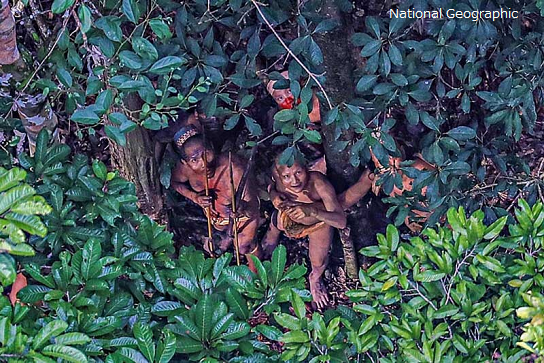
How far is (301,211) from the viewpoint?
2582mm

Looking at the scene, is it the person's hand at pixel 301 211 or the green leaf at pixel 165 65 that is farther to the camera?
the person's hand at pixel 301 211

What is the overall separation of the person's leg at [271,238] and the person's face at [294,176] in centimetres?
20

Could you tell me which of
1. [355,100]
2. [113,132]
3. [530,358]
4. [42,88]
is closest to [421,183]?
[355,100]

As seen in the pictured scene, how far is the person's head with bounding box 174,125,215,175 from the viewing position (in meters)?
2.50

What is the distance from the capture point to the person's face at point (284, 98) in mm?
2408

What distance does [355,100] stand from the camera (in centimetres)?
228

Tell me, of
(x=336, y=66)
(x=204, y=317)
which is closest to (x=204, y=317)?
(x=204, y=317)

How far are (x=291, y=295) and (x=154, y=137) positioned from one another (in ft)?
3.74

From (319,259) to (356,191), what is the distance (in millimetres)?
326

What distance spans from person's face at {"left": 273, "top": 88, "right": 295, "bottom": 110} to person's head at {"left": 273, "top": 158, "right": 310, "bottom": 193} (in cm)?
20

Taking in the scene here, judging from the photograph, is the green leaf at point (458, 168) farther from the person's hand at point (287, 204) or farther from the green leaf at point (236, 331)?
the green leaf at point (236, 331)

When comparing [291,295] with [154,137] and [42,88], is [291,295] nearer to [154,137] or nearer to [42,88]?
[42,88]

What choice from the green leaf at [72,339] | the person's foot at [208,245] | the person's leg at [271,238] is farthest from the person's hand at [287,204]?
the green leaf at [72,339]

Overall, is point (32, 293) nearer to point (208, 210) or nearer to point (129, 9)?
point (129, 9)
